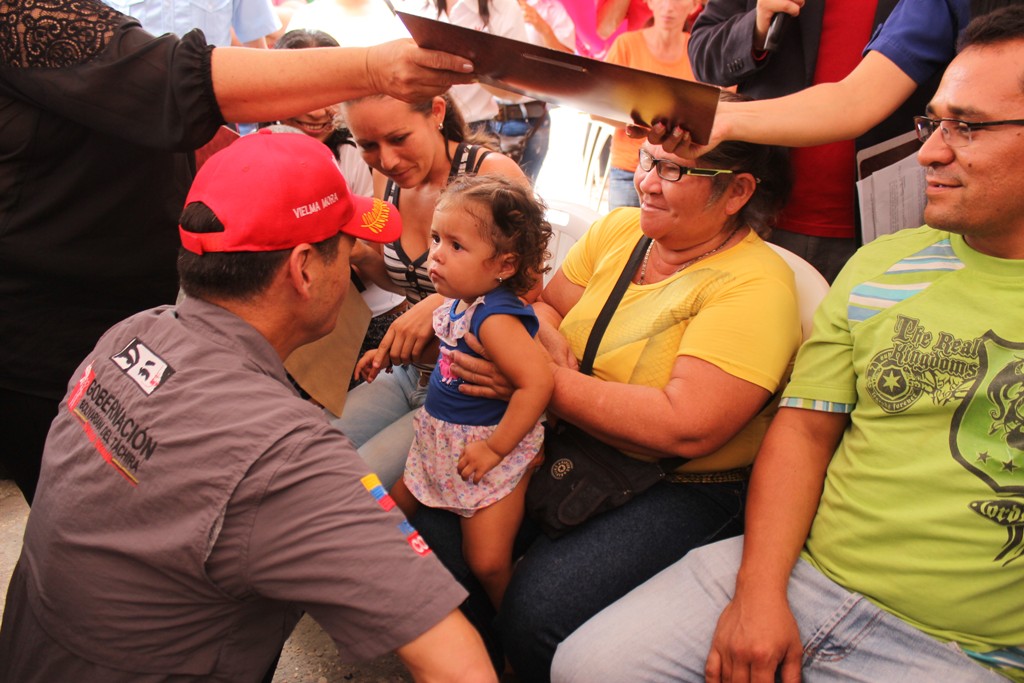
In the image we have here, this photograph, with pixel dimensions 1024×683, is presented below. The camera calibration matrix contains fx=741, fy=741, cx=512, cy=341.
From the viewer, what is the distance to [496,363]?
1.93 metres

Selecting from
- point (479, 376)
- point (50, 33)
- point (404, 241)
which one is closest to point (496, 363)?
point (479, 376)

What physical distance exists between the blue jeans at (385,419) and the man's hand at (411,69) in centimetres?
112

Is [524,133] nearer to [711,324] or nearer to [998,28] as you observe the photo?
[711,324]

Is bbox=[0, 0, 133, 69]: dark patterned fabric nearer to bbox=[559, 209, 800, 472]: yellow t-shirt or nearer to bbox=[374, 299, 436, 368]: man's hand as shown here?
bbox=[374, 299, 436, 368]: man's hand

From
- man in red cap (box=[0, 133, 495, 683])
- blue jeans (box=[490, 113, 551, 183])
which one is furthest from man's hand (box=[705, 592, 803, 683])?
blue jeans (box=[490, 113, 551, 183])

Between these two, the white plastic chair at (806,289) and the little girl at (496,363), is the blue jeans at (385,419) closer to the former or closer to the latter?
the little girl at (496,363)

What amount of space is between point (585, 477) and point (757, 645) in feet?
1.93

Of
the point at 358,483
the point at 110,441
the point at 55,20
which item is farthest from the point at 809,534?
the point at 55,20

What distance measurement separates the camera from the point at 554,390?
1926 millimetres

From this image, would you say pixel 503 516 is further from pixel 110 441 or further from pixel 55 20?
pixel 55 20

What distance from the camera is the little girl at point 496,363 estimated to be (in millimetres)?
1893

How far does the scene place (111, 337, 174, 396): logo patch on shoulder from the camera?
127 cm

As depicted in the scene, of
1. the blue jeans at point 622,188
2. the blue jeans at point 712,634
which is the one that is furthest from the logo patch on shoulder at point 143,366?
the blue jeans at point 622,188

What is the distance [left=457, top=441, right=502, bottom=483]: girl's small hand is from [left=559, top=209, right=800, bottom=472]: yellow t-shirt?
371 millimetres
